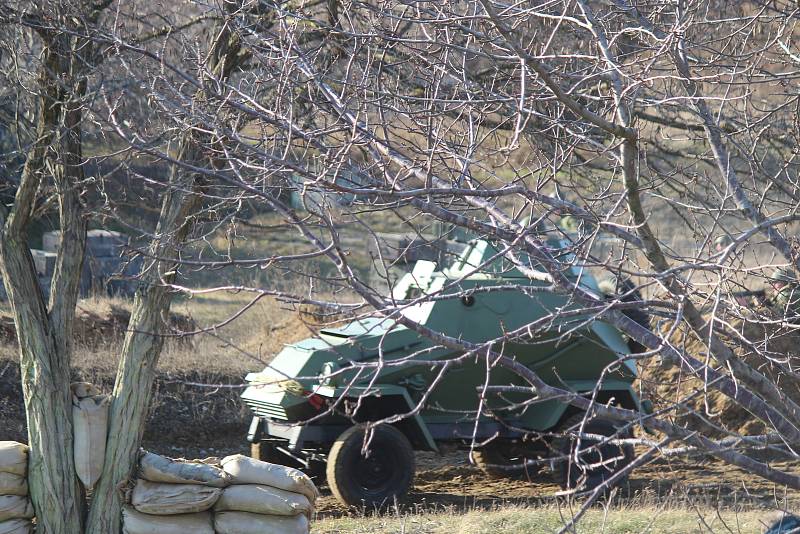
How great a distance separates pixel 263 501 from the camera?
21.9 ft

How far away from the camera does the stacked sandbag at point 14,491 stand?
20.2 feet

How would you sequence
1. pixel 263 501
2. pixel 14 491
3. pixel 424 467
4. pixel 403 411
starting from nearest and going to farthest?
1. pixel 14 491
2. pixel 263 501
3. pixel 403 411
4. pixel 424 467

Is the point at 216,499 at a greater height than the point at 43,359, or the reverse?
the point at 43,359

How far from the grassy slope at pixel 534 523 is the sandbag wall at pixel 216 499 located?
73 cm

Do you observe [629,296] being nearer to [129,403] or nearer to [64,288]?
[129,403]

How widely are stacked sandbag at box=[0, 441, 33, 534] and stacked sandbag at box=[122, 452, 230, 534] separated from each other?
60 cm

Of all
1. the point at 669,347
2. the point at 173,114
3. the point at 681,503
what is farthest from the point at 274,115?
the point at 681,503

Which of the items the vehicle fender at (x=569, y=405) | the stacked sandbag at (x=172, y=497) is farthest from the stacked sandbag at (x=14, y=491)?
the vehicle fender at (x=569, y=405)

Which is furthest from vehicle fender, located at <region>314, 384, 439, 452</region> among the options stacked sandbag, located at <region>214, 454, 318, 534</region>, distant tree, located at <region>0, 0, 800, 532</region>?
distant tree, located at <region>0, 0, 800, 532</region>

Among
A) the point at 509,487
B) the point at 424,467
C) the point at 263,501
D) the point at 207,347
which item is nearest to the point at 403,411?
the point at 509,487

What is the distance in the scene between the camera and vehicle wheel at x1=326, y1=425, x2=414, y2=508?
8555 mm

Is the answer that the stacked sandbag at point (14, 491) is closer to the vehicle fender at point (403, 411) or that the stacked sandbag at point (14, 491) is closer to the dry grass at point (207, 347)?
the vehicle fender at point (403, 411)

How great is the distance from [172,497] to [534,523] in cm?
260

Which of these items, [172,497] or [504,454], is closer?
[172,497]
